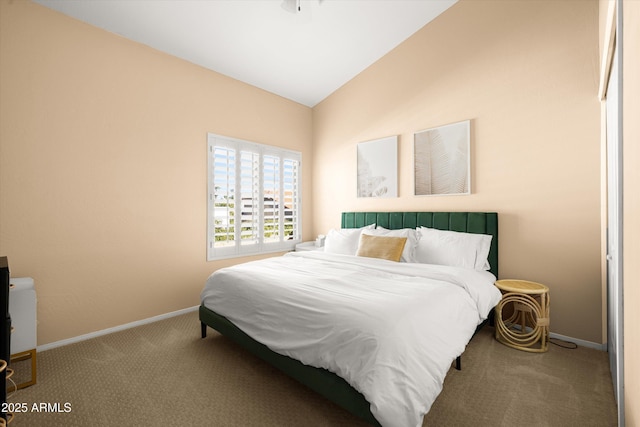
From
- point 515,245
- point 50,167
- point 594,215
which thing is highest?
point 50,167

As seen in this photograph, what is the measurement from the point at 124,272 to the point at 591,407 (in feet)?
12.9

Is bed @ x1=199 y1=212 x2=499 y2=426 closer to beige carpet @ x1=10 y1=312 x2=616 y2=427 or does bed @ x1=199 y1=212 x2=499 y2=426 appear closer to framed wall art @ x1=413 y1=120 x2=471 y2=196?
beige carpet @ x1=10 y1=312 x2=616 y2=427

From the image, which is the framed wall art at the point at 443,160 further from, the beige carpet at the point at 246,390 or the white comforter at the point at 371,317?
the beige carpet at the point at 246,390

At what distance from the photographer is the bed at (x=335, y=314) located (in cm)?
151

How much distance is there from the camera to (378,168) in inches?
156

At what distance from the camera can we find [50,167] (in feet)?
8.48

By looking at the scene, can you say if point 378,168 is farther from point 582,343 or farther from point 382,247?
point 582,343

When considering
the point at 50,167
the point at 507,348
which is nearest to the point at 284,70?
the point at 50,167

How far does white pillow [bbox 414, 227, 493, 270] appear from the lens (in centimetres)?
283

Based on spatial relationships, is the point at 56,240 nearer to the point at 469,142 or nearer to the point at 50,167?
the point at 50,167

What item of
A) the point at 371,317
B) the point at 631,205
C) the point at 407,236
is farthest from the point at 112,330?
the point at 631,205

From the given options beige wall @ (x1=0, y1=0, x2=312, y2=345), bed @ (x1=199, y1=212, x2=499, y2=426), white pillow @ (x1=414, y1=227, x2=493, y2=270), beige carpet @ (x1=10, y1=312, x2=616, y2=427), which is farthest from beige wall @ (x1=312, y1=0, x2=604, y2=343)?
beige wall @ (x1=0, y1=0, x2=312, y2=345)

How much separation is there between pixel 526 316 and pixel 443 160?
5.87 ft

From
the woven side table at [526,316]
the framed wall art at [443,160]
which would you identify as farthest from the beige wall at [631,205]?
the framed wall art at [443,160]
